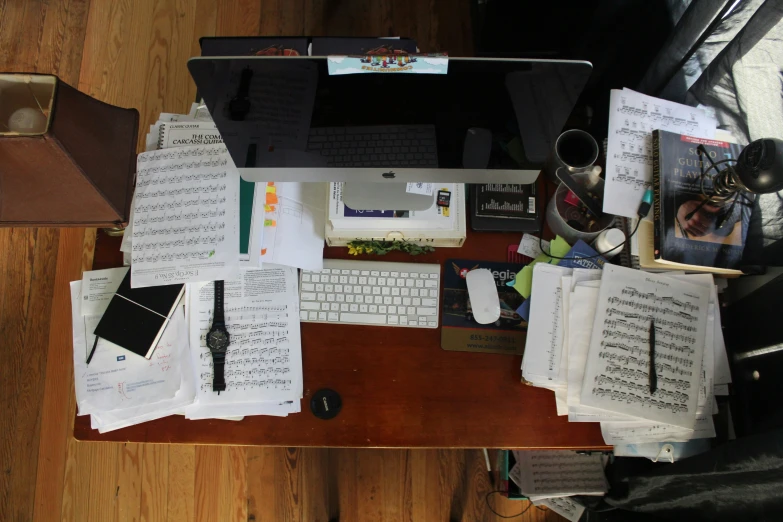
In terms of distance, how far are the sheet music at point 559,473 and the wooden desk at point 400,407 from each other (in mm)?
405

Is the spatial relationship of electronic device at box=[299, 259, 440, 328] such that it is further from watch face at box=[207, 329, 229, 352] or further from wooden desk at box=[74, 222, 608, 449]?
watch face at box=[207, 329, 229, 352]

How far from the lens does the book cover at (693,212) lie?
1.07m

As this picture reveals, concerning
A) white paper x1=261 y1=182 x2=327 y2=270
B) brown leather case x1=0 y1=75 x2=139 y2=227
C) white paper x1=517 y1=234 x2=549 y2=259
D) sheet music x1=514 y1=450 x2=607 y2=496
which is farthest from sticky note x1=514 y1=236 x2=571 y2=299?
brown leather case x1=0 y1=75 x2=139 y2=227

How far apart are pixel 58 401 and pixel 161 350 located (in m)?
1.03

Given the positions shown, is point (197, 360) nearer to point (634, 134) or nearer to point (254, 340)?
point (254, 340)

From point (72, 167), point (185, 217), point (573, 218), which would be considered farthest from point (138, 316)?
point (573, 218)

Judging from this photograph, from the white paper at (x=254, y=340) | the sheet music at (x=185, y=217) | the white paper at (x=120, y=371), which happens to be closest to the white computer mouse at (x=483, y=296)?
the white paper at (x=254, y=340)

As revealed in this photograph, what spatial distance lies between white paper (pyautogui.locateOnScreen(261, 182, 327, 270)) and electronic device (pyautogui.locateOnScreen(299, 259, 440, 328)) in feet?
0.14

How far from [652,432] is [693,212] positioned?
481 millimetres

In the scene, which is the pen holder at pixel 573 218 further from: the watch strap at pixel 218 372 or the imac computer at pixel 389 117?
the watch strap at pixel 218 372

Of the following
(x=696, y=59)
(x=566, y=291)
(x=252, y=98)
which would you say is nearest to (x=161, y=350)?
(x=252, y=98)

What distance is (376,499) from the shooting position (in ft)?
5.70

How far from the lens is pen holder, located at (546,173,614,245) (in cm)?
115

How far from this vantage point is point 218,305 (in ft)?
3.76
